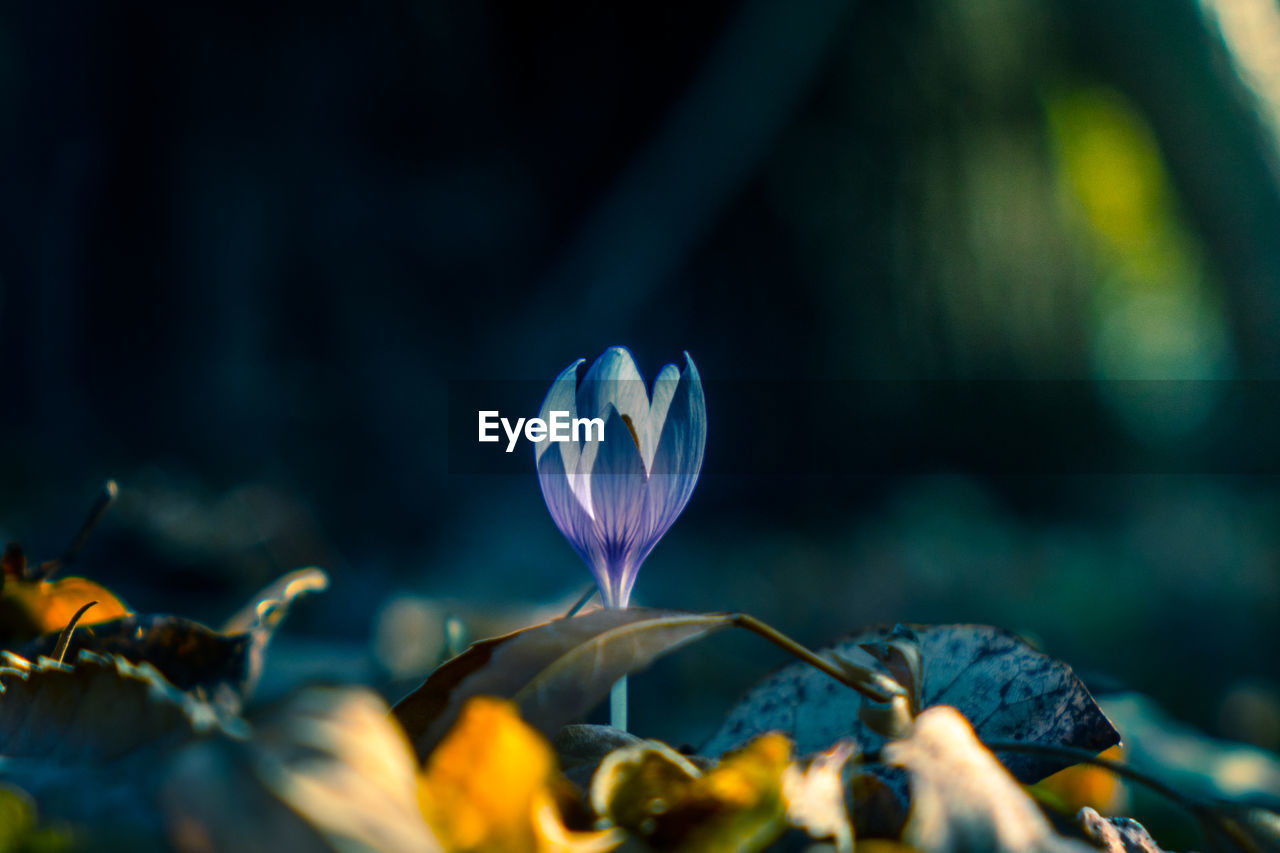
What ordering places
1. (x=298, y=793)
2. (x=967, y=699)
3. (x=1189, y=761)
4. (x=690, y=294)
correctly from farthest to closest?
(x=690, y=294) → (x=1189, y=761) → (x=967, y=699) → (x=298, y=793)

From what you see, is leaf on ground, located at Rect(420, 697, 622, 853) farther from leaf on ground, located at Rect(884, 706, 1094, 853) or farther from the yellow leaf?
the yellow leaf

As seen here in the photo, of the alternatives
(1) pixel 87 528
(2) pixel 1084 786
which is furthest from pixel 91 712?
(2) pixel 1084 786

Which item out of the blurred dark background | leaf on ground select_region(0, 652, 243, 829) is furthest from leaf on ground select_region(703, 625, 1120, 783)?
the blurred dark background

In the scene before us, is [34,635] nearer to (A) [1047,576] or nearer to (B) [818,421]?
(B) [818,421]

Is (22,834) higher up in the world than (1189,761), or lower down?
higher up

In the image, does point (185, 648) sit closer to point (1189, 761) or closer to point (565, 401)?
point (565, 401)

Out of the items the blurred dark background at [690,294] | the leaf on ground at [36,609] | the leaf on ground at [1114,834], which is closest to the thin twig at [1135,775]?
the leaf on ground at [1114,834]

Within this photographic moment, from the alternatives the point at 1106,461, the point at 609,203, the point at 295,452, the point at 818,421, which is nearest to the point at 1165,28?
the point at 1106,461

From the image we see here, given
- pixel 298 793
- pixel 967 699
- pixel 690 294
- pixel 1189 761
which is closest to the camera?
pixel 298 793
